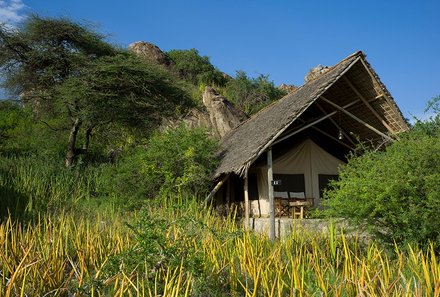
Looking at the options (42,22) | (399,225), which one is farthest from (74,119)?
(399,225)

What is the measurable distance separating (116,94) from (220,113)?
961 cm

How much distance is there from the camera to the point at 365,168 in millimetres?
7691

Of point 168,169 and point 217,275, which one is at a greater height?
point 168,169

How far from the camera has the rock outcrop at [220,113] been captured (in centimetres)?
2322

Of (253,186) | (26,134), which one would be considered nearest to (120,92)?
(26,134)

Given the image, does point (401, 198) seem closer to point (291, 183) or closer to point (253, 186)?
point (291, 183)

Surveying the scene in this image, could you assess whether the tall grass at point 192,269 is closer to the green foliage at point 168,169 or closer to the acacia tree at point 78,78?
the green foliage at point 168,169

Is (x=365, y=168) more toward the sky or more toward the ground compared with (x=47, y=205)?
more toward the sky

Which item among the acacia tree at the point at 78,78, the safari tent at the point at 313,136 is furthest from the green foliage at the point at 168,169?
the acacia tree at the point at 78,78

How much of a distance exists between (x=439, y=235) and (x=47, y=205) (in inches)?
239

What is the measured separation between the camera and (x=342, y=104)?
1215 cm

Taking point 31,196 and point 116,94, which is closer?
point 31,196

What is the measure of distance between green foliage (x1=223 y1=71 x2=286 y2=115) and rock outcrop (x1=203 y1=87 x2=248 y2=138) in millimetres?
3302

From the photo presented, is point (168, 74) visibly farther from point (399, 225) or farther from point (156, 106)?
point (399, 225)
